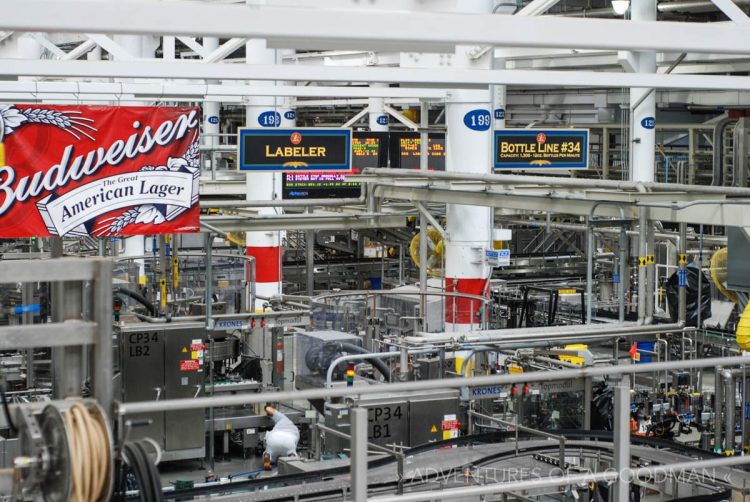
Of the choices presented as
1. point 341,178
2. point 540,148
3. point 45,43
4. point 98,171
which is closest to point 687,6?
point 540,148

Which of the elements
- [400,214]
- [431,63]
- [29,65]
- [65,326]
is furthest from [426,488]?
[400,214]

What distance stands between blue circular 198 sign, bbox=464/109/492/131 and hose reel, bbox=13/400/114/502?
A: 1112 cm

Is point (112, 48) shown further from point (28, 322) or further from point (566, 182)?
point (566, 182)

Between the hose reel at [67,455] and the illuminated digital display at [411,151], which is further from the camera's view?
the illuminated digital display at [411,151]

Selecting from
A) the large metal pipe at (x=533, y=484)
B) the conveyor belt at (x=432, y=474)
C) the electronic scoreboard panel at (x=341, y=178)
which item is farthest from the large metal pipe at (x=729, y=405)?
the electronic scoreboard panel at (x=341, y=178)

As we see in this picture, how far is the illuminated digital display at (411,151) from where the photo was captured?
1889 cm

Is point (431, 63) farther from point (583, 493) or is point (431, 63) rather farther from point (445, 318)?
point (583, 493)

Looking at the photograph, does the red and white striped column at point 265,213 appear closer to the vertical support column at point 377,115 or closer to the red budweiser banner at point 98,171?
the vertical support column at point 377,115

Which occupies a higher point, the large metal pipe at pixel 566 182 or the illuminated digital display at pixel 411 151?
the illuminated digital display at pixel 411 151

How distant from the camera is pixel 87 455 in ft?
11.9

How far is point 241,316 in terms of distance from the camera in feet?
43.3

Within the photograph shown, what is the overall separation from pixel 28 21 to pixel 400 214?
1227 cm

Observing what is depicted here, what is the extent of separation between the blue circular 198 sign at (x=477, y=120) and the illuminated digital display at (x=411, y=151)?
4.08m

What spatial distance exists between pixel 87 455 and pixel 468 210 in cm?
1125
